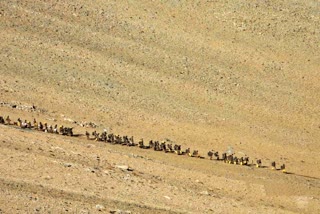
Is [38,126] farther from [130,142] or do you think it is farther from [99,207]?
[99,207]

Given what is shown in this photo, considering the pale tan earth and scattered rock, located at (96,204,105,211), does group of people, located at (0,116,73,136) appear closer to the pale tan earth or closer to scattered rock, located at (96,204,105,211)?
the pale tan earth

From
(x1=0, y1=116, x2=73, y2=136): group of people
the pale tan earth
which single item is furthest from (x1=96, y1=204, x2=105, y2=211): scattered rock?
(x1=0, y1=116, x2=73, y2=136): group of people

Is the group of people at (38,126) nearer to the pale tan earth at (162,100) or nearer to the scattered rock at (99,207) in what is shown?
the pale tan earth at (162,100)

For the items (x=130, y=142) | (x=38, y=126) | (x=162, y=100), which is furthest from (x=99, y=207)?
(x=162, y=100)

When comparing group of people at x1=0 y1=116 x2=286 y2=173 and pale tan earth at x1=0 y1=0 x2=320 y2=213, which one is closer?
pale tan earth at x1=0 y1=0 x2=320 y2=213

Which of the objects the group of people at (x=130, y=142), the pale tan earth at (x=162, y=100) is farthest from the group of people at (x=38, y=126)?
the pale tan earth at (x=162, y=100)

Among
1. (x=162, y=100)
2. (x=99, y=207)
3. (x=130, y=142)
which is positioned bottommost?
(x=99, y=207)
